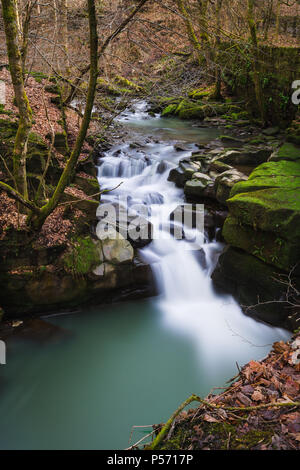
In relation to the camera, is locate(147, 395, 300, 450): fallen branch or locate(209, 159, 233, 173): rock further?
locate(209, 159, 233, 173): rock

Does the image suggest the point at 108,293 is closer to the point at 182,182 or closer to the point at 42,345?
the point at 42,345

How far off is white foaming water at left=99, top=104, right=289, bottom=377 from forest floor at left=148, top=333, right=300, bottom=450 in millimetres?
1884

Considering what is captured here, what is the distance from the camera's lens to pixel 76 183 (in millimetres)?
6262

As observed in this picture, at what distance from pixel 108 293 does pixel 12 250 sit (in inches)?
73.4

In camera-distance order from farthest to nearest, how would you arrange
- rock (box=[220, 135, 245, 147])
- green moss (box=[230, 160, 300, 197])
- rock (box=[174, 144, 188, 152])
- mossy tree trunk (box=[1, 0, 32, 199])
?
rock (box=[220, 135, 245, 147])
rock (box=[174, 144, 188, 152])
green moss (box=[230, 160, 300, 197])
mossy tree trunk (box=[1, 0, 32, 199])

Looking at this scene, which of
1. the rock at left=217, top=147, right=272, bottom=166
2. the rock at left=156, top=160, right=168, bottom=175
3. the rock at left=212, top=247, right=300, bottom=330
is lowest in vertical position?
the rock at left=212, top=247, right=300, bottom=330

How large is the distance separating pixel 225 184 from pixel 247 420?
5395mm

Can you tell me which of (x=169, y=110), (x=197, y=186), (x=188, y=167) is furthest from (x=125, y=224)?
(x=169, y=110)

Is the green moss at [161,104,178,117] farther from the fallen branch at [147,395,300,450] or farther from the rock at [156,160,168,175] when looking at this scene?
the fallen branch at [147,395,300,450]

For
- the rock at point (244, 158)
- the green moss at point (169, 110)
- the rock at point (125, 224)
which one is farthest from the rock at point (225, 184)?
the green moss at point (169, 110)

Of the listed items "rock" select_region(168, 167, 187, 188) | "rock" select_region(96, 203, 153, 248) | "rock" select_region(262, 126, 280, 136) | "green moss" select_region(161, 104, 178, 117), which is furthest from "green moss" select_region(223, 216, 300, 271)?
"green moss" select_region(161, 104, 178, 117)

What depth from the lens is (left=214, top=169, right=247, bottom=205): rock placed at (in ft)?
22.0

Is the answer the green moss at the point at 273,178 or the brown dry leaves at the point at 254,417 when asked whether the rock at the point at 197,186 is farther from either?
the brown dry leaves at the point at 254,417

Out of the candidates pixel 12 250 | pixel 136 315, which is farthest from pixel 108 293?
pixel 12 250
